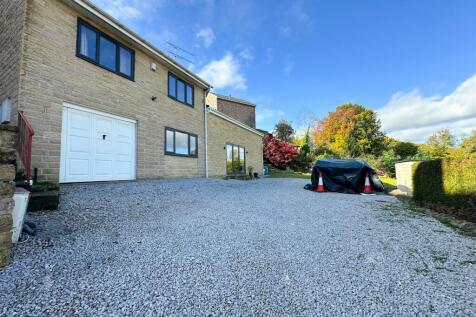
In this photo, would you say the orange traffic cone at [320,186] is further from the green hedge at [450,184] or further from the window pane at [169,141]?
the window pane at [169,141]

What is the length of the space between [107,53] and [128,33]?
0.99 metres

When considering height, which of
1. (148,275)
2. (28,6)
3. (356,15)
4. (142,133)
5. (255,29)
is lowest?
(148,275)

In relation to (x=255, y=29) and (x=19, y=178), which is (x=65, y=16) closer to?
(x=19, y=178)

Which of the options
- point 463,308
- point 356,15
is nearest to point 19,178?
point 463,308

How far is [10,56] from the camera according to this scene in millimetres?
5676

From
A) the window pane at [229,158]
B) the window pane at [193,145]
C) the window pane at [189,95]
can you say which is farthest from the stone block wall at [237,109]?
the window pane at [193,145]

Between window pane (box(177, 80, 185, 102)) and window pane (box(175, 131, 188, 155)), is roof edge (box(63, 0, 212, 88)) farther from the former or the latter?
window pane (box(175, 131, 188, 155))

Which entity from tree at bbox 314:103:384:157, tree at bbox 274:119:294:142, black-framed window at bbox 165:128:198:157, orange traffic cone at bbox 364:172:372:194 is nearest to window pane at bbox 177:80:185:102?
black-framed window at bbox 165:128:198:157

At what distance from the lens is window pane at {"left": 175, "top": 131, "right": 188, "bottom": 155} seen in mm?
9828

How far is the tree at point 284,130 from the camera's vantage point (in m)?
29.0

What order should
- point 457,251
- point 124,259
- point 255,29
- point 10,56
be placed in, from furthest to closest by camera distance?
point 255,29, point 10,56, point 457,251, point 124,259

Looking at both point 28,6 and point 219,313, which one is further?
point 28,6

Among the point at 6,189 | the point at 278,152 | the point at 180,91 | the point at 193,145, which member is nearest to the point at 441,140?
the point at 278,152

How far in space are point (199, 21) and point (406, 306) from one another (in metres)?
12.1
